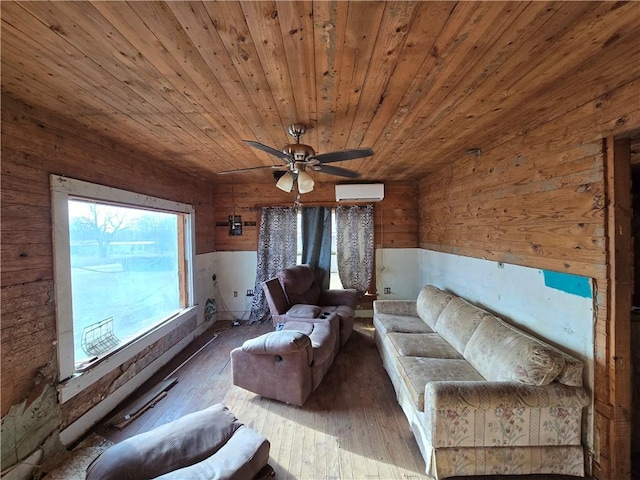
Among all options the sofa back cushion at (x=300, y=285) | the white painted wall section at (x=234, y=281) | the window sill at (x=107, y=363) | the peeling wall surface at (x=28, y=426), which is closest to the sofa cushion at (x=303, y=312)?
the sofa back cushion at (x=300, y=285)

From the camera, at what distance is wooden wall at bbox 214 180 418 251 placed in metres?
4.78

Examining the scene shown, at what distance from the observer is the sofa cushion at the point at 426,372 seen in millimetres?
1919

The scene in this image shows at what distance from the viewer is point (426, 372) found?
208 centimetres

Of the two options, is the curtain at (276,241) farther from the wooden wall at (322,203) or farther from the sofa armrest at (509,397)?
the sofa armrest at (509,397)

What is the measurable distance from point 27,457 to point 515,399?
319 centimetres

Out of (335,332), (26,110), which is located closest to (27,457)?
(26,110)

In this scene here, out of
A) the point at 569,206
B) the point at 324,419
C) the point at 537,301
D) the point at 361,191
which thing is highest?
the point at 361,191

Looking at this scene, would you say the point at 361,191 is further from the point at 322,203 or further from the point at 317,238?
the point at 317,238

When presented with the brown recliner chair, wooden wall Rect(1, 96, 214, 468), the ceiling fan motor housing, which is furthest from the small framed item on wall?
the ceiling fan motor housing

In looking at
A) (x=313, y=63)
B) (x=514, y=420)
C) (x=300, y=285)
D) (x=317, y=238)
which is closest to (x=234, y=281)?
(x=300, y=285)

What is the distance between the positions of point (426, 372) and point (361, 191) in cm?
310

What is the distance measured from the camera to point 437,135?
8.11 feet

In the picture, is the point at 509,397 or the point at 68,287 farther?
the point at 68,287

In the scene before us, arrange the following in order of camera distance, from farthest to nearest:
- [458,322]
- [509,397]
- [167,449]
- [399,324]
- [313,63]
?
[399,324] < [458,322] < [509,397] < [167,449] < [313,63]
